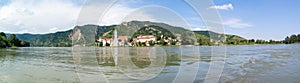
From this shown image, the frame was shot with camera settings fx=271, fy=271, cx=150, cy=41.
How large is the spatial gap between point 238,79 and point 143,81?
380 centimetres

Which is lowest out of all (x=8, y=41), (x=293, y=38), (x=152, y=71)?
(x=152, y=71)

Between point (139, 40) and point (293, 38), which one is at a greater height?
point (293, 38)

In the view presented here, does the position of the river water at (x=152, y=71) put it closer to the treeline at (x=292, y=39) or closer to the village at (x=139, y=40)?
the village at (x=139, y=40)

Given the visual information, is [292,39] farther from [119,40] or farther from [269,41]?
[119,40]

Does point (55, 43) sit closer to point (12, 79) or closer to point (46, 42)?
point (46, 42)

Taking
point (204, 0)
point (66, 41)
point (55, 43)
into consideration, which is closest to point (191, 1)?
point (204, 0)

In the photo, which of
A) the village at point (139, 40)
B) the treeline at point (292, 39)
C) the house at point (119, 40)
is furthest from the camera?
the treeline at point (292, 39)

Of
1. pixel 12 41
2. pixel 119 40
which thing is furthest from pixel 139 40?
pixel 12 41

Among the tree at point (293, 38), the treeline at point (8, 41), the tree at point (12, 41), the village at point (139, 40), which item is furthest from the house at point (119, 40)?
the tree at point (293, 38)

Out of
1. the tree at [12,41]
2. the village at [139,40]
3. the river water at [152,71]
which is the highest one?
the tree at [12,41]

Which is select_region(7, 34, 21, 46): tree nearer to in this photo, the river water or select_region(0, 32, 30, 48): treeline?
select_region(0, 32, 30, 48): treeline

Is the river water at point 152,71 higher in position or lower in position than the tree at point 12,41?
lower

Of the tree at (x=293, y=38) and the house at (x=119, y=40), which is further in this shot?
the tree at (x=293, y=38)

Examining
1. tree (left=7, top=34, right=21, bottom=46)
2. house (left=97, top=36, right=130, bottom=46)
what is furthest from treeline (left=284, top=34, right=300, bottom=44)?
tree (left=7, top=34, right=21, bottom=46)
